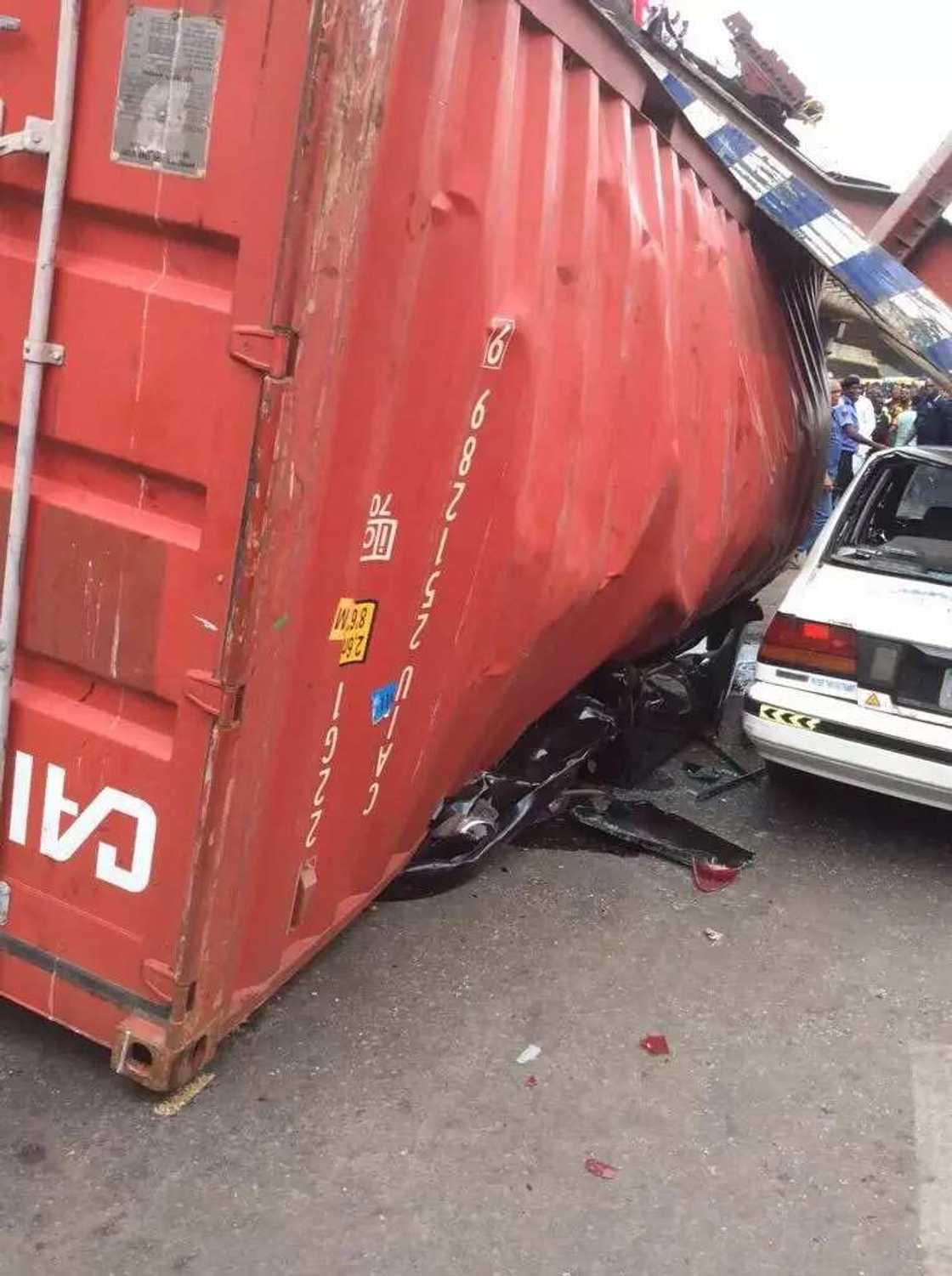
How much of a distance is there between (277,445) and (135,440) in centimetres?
36

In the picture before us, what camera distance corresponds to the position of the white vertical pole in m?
2.17

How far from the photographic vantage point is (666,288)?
11.5 feet

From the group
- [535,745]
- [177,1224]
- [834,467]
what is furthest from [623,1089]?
[834,467]

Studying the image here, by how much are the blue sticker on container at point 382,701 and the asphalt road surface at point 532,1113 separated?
0.98 meters

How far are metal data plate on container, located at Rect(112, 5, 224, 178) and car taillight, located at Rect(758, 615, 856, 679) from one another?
3.17 m

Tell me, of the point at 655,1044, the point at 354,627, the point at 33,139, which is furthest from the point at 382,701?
the point at 33,139

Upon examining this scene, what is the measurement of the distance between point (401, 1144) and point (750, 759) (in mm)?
3711

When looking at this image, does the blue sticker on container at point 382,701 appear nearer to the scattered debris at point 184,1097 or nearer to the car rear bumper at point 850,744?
the scattered debris at point 184,1097

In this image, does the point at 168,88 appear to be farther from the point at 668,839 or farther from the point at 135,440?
the point at 668,839

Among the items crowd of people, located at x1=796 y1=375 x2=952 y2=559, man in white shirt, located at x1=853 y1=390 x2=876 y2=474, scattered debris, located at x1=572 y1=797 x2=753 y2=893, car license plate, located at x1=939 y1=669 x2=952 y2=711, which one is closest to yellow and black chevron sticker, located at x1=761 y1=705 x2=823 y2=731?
car license plate, located at x1=939 y1=669 x2=952 y2=711

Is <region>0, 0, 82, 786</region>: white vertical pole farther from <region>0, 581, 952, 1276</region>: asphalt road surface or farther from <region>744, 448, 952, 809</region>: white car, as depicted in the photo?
<region>744, 448, 952, 809</region>: white car

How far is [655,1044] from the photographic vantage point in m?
3.26

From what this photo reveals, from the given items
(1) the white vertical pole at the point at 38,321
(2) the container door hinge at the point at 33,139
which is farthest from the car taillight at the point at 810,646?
(2) the container door hinge at the point at 33,139

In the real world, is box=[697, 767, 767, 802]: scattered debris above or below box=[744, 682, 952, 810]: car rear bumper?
below
